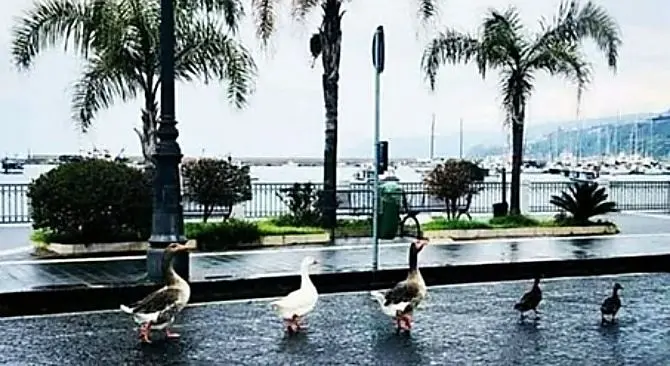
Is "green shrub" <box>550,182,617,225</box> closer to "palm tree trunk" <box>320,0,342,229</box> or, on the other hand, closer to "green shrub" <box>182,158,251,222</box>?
"palm tree trunk" <box>320,0,342,229</box>

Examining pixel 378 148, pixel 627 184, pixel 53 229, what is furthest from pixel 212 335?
pixel 627 184

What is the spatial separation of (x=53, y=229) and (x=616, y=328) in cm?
1043

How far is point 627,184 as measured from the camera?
107ft

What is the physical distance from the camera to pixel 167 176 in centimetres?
1327

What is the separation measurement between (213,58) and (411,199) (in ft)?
24.7

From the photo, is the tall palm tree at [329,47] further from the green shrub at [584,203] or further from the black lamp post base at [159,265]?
the black lamp post base at [159,265]

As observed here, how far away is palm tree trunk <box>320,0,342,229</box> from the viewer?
21.8m

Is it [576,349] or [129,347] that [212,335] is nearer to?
[129,347]

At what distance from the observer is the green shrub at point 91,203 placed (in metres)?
17.0

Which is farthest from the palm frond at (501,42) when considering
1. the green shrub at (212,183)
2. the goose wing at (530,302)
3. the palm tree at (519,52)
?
the goose wing at (530,302)

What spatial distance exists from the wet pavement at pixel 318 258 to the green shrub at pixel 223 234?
0.81 metres

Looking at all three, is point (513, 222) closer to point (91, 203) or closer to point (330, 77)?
point (330, 77)

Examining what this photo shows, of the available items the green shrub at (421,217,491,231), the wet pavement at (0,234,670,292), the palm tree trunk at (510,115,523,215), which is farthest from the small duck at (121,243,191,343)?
the palm tree trunk at (510,115,523,215)

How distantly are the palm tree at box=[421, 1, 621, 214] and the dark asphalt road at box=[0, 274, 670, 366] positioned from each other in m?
11.8
